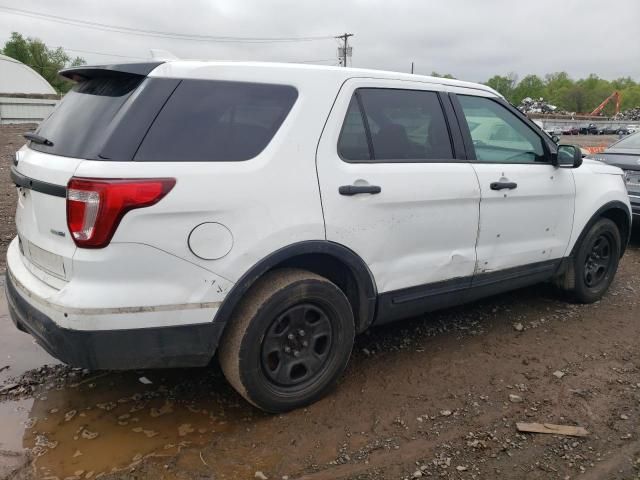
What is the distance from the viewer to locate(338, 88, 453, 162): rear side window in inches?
122

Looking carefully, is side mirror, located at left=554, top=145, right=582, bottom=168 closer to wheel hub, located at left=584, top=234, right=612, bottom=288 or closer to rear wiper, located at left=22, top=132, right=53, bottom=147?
wheel hub, located at left=584, top=234, right=612, bottom=288

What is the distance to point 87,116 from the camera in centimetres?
266

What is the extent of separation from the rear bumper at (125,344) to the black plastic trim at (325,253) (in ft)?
0.50

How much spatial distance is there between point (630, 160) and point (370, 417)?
228 inches

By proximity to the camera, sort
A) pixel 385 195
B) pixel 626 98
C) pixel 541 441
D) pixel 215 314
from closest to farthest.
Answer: pixel 215 314
pixel 541 441
pixel 385 195
pixel 626 98

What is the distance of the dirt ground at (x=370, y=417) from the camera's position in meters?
2.63

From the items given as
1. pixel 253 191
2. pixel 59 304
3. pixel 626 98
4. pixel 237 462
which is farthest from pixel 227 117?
pixel 626 98

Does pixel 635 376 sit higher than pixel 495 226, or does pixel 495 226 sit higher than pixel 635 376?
pixel 495 226

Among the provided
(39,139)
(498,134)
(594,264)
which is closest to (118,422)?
(39,139)

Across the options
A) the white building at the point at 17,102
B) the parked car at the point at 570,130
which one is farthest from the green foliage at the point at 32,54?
the parked car at the point at 570,130

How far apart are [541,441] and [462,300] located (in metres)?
1.14

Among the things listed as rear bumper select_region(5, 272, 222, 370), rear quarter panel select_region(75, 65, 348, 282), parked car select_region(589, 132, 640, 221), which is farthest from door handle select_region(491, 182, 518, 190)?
parked car select_region(589, 132, 640, 221)

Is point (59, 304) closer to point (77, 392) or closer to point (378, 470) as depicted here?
point (77, 392)

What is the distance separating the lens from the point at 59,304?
2.40 metres
